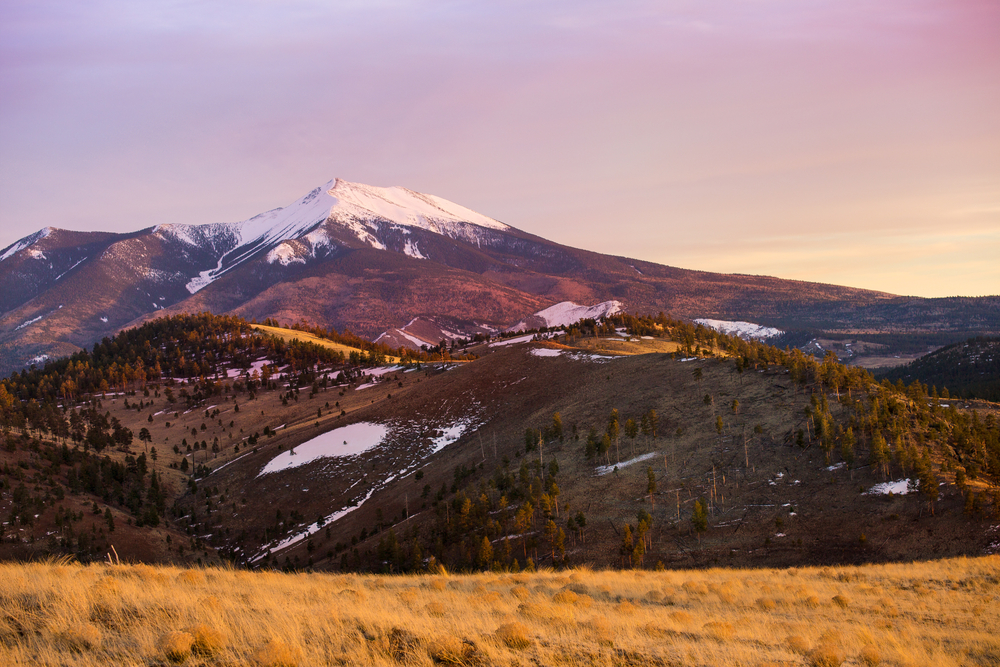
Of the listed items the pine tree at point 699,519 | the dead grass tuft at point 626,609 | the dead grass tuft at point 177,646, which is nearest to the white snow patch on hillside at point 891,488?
the pine tree at point 699,519

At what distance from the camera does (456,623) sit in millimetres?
13672

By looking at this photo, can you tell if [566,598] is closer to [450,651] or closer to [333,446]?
[450,651]

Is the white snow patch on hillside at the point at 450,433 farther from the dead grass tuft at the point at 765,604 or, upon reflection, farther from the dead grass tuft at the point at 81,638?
the dead grass tuft at the point at 81,638

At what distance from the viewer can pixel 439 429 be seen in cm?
9038

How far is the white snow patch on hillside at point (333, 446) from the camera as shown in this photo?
288 ft

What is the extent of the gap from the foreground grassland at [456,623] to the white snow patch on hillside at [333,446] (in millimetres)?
68626

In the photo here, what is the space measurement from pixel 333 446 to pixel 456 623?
8181cm

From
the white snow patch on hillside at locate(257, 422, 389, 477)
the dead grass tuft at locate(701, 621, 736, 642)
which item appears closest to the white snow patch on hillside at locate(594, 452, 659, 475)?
the white snow patch on hillside at locate(257, 422, 389, 477)

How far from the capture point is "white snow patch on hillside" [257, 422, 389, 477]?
288 feet

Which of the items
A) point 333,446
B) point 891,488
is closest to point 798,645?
point 891,488

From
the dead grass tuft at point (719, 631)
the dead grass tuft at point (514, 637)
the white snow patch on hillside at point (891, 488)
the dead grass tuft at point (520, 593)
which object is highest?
the dead grass tuft at point (514, 637)

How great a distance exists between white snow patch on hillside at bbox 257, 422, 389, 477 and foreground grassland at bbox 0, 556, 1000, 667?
6863 centimetres

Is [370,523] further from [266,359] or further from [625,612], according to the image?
[266,359]

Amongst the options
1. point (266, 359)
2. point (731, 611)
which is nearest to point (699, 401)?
point (731, 611)
